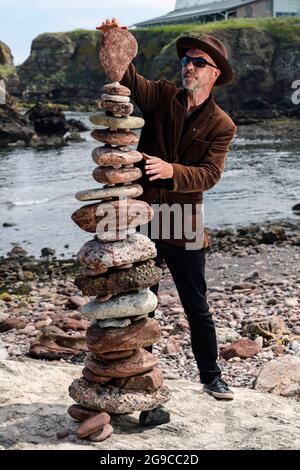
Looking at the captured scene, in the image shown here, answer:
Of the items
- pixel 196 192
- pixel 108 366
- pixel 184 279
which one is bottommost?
pixel 108 366

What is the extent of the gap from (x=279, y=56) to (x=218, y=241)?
69.2 meters

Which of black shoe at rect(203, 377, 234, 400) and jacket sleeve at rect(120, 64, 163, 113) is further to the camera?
black shoe at rect(203, 377, 234, 400)

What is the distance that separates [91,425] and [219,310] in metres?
6.30

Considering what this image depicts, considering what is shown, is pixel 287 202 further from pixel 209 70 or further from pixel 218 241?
pixel 209 70

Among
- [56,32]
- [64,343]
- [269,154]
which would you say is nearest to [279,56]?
[269,154]

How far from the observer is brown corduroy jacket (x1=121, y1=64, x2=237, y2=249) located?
6.05 metres

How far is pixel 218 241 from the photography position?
1998 centimetres

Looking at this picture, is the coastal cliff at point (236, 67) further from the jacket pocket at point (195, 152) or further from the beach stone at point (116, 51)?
the beach stone at point (116, 51)

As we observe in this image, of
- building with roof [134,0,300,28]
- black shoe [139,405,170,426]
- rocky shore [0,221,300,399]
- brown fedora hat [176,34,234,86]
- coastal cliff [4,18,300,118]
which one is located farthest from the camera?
building with roof [134,0,300,28]

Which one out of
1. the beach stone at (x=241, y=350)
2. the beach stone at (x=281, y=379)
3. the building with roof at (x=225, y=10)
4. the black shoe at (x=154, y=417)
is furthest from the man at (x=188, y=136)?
the building with roof at (x=225, y=10)

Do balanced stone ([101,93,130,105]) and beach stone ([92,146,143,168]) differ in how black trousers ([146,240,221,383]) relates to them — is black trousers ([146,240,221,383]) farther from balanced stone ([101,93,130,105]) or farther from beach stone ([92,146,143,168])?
balanced stone ([101,93,130,105])

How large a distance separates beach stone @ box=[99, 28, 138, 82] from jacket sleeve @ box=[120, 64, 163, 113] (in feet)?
0.75

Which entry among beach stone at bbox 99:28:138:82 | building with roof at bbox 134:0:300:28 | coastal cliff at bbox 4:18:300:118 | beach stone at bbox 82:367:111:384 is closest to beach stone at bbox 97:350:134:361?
beach stone at bbox 82:367:111:384

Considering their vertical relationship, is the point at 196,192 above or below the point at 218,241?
above
